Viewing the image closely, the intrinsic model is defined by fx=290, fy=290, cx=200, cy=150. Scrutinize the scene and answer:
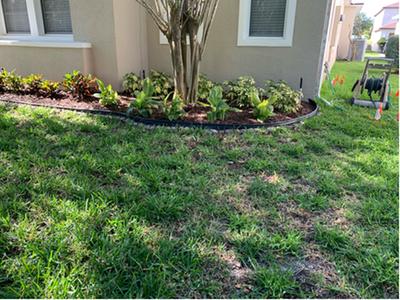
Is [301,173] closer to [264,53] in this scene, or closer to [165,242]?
[165,242]

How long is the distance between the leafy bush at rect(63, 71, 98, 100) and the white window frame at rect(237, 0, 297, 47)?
281cm

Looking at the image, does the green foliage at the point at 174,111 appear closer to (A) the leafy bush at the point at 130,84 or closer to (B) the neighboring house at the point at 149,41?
(A) the leafy bush at the point at 130,84

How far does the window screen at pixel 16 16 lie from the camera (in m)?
6.03

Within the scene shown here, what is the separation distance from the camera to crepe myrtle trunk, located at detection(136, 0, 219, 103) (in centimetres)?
423

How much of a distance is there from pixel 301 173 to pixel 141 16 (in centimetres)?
464

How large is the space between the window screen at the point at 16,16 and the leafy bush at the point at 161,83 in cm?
307

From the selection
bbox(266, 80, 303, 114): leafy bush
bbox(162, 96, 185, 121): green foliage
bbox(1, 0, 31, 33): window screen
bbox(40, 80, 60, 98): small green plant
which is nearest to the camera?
bbox(162, 96, 185, 121): green foliage

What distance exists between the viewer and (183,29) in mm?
4480

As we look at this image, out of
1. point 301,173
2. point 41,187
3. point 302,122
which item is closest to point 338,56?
point 302,122

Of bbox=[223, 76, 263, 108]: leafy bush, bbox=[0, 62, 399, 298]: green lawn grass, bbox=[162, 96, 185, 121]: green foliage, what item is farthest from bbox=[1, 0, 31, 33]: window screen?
bbox=[223, 76, 263, 108]: leafy bush

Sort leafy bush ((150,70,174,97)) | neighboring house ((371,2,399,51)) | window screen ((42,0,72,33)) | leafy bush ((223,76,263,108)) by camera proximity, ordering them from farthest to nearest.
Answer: neighboring house ((371,2,399,51)) < window screen ((42,0,72,33)) < leafy bush ((150,70,174,97)) < leafy bush ((223,76,263,108))

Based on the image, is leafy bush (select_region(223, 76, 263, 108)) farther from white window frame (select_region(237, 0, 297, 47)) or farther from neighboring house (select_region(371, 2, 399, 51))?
neighboring house (select_region(371, 2, 399, 51))

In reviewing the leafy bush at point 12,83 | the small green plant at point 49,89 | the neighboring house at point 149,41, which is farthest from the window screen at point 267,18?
the leafy bush at point 12,83

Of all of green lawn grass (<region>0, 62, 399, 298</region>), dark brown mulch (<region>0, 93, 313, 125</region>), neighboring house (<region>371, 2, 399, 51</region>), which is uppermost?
neighboring house (<region>371, 2, 399, 51</region>)
